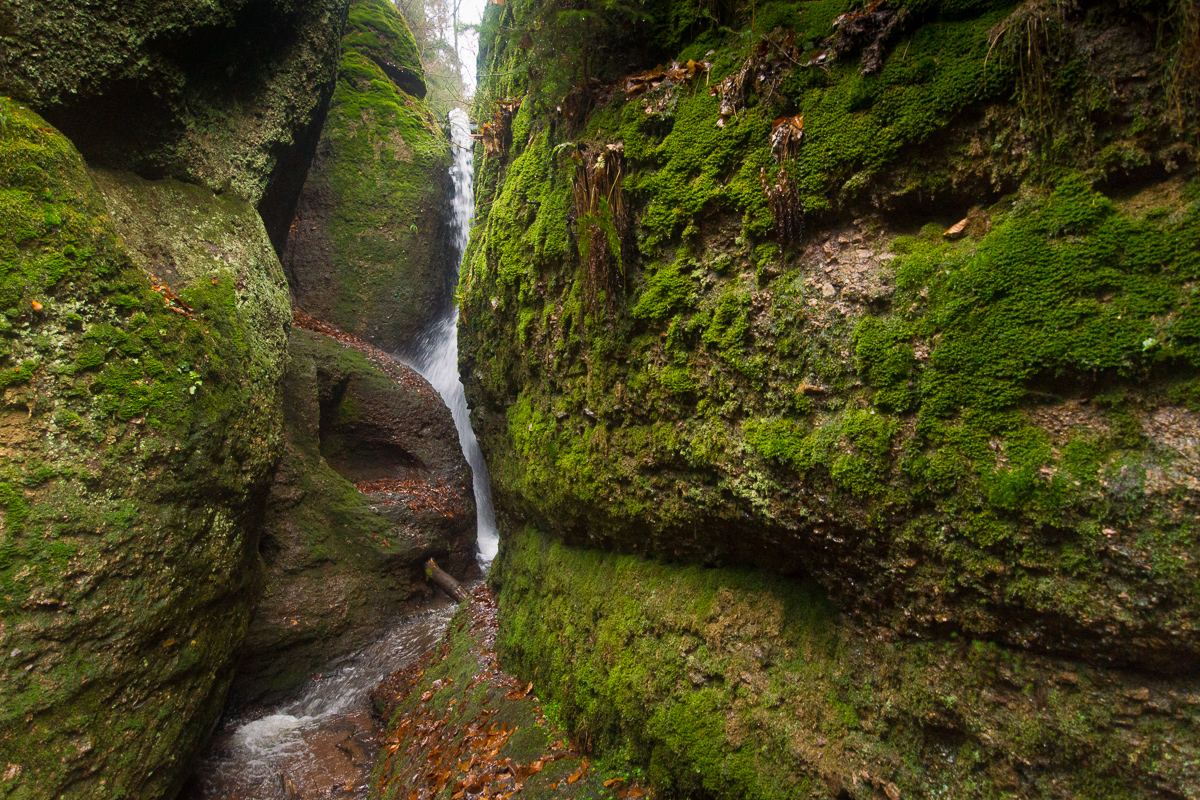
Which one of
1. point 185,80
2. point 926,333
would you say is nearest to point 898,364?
point 926,333

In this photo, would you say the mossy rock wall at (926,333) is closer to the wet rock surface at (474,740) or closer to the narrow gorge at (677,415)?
the narrow gorge at (677,415)

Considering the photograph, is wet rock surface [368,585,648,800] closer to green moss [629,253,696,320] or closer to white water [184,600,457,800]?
white water [184,600,457,800]

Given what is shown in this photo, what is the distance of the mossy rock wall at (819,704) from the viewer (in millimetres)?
2062

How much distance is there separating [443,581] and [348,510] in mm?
1974

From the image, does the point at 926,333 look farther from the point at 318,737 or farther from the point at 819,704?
the point at 318,737

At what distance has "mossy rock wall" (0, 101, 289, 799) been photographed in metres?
3.69

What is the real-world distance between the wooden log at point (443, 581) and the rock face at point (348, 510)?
0.55ft

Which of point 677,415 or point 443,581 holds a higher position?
point 677,415

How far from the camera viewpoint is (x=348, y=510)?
857 centimetres

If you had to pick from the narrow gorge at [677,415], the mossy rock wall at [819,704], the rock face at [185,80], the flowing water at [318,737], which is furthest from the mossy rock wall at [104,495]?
the mossy rock wall at [819,704]

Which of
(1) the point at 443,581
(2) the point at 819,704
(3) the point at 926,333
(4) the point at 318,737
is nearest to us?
(3) the point at 926,333

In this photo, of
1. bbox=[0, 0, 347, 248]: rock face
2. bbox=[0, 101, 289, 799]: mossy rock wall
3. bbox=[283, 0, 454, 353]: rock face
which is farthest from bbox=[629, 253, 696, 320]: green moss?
bbox=[283, 0, 454, 353]: rock face

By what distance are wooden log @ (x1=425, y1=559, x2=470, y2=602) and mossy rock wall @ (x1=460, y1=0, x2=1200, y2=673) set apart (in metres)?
5.83

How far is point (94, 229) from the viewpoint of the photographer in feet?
14.4
